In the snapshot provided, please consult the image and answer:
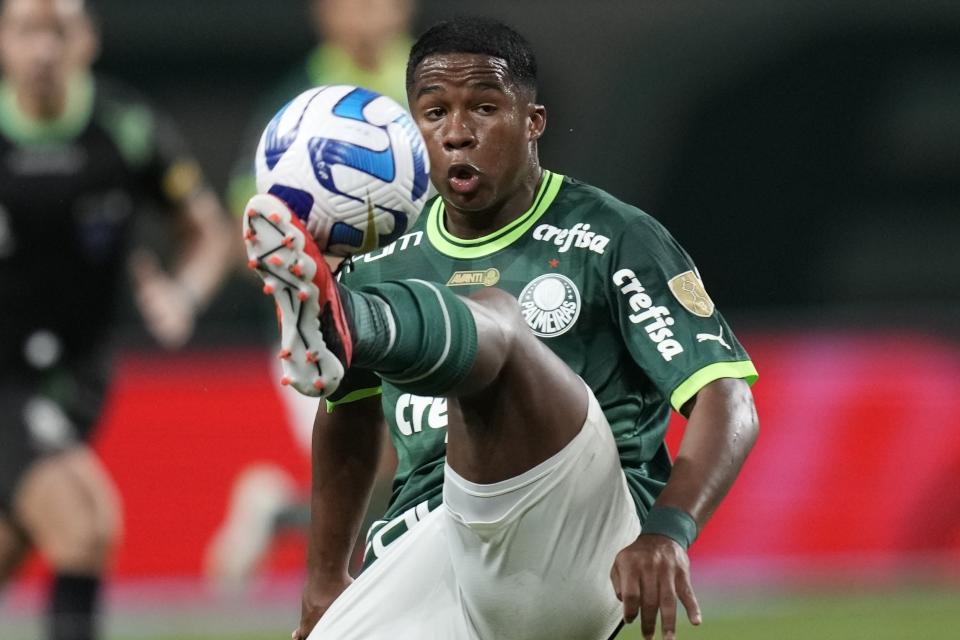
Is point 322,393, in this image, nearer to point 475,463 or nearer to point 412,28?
point 475,463

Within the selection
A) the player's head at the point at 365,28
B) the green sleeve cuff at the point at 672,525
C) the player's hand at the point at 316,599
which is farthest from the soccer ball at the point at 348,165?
the player's head at the point at 365,28

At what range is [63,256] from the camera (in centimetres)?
663

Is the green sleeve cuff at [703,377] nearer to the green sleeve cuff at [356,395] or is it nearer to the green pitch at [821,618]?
the green sleeve cuff at [356,395]

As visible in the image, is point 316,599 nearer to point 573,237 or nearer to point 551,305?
point 551,305

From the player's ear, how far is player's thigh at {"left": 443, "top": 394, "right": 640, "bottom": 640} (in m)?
0.72

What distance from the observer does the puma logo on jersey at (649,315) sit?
3.71 meters

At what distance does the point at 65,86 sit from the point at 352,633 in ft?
11.5

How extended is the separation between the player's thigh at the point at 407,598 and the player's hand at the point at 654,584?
57cm

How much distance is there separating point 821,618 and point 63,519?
3615 mm

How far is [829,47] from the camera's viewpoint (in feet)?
44.9

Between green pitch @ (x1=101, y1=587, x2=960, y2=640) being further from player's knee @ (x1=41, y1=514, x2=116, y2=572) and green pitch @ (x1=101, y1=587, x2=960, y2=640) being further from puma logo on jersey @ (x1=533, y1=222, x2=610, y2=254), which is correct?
puma logo on jersey @ (x1=533, y1=222, x2=610, y2=254)

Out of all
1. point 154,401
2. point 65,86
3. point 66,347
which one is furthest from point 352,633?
point 154,401

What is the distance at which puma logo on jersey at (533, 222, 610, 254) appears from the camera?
3881mm

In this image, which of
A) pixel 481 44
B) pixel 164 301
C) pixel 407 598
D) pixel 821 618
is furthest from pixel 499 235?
pixel 821 618
